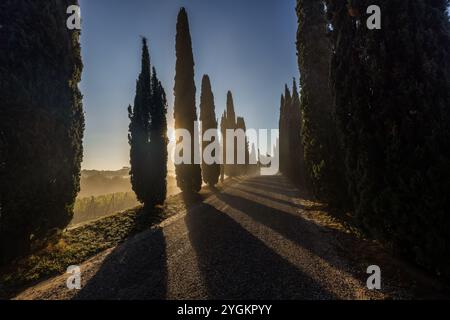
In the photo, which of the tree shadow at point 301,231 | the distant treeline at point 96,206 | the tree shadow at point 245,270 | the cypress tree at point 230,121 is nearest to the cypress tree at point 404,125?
the tree shadow at point 301,231

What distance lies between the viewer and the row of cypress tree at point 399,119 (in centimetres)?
391

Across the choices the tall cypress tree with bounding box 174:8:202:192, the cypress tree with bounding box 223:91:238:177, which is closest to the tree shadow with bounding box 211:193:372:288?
the tall cypress tree with bounding box 174:8:202:192

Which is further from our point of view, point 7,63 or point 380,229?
point 7,63

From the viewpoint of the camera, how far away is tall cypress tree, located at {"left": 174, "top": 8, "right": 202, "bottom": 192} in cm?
1847

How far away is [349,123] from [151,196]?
9.87 meters

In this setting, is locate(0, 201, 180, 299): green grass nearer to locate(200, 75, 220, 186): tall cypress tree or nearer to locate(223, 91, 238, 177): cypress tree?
locate(200, 75, 220, 186): tall cypress tree

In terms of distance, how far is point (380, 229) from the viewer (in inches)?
191

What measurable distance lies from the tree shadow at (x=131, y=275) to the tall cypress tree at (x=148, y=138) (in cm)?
584

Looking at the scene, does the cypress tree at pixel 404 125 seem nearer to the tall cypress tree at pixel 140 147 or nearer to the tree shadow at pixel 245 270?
the tree shadow at pixel 245 270

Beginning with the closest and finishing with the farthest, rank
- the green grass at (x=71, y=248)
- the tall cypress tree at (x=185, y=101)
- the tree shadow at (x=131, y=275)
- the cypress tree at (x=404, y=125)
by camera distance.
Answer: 1. the cypress tree at (x=404, y=125)
2. the tree shadow at (x=131, y=275)
3. the green grass at (x=71, y=248)
4. the tall cypress tree at (x=185, y=101)

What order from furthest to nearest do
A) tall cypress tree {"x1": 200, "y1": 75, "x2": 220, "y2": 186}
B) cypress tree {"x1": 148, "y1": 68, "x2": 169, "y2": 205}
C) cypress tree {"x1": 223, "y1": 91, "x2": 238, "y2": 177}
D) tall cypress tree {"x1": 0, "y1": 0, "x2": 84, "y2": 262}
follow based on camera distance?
cypress tree {"x1": 223, "y1": 91, "x2": 238, "y2": 177}
tall cypress tree {"x1": 200, "y1": 75, "x2": 220, "y2": 186}
cypress tree {"x1": 148, "y1": 68, "x2": 169, "y2": 205}
tall cypress tree {"x1": 0, "y1": 0, "x2": 84, "y2": 262}

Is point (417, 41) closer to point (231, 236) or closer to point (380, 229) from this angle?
point (380, 229)

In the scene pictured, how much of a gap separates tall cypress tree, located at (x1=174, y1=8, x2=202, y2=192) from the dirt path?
34.5 feet
